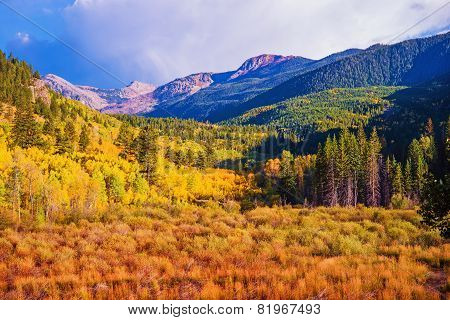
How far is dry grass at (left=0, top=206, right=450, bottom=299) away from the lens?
8539 millimetres

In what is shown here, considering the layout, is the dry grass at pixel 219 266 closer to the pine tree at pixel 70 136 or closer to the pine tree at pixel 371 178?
the pine tree at pixel 70 136

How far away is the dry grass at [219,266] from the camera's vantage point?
8.54 metres

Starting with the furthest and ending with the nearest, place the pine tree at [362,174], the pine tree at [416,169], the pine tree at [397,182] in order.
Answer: the pine tree at [416,169] → the pine tree at [397,182] → the pine tree at [362,174]

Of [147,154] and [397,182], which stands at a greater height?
[147,154]

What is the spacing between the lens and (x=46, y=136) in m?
66.0

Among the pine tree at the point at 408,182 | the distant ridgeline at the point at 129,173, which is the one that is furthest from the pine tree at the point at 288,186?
the pine tree at the point at 408,182

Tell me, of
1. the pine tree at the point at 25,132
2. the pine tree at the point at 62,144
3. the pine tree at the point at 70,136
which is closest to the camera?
the pine tree at the point at 25,132

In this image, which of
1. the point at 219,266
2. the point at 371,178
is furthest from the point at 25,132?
the point at 371,178

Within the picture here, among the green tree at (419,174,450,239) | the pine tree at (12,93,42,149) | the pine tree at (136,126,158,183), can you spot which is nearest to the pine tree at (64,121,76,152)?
the pine tree at (12,93,42,149)

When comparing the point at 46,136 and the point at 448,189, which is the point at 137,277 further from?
the point at 46,136

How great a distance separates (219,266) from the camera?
448 inches

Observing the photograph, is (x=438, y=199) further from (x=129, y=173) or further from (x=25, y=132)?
(x=25, y=132)

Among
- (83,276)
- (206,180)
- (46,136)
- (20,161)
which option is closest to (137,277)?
(83,276)
